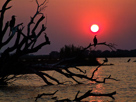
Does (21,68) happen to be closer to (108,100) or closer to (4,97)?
(4,97)

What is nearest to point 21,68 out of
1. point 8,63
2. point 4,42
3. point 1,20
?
point 8,63

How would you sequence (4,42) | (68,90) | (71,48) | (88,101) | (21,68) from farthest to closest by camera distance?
(71,48), (68,90), (21,68), (4,42), (88,101)

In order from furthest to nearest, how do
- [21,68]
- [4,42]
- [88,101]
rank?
1. [21,68]
2. [4,42]
3. [88,101]

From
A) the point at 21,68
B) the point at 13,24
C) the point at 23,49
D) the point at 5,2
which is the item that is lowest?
the point at 21,68

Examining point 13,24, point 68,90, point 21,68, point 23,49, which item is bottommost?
point 68,90

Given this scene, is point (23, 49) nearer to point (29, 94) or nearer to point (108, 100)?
point (29, 94)

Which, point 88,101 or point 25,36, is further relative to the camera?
point 25,36

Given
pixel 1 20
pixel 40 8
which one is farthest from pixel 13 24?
pixel 40 8

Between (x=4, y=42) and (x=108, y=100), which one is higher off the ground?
(x=4, y=42)

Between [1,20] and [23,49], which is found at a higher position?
[1,20]

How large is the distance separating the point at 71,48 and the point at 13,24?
25.1 metres

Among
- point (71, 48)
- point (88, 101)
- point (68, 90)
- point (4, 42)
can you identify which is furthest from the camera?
point (71, 48)

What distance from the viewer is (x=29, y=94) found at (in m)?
15.7

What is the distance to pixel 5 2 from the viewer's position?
14.3m
